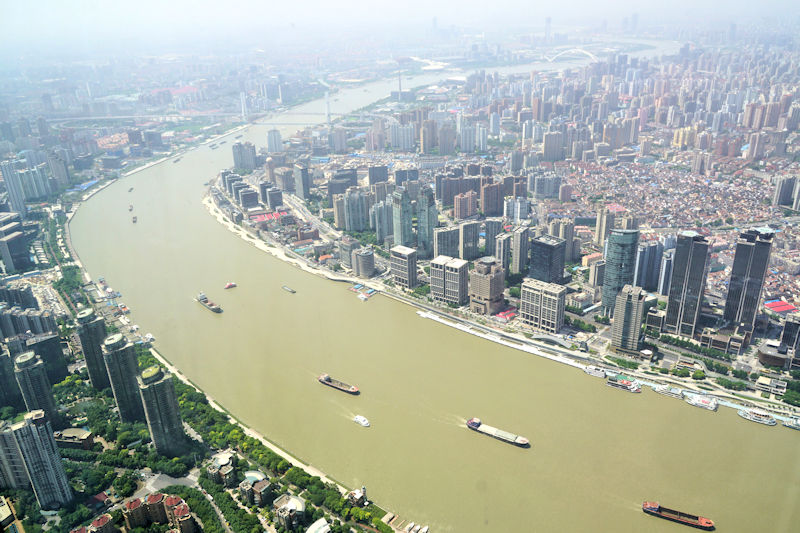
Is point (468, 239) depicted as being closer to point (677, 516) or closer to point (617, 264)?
point (617, 264)

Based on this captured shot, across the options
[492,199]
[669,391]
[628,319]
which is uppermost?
[628,319]

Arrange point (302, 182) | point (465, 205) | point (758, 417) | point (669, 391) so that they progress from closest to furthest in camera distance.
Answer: point (758, 417) → point (669, 391) → point (465, 205) → point (302, 182)

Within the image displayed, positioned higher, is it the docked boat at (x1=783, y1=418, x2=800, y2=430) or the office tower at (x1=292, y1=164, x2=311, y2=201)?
the office tower at (x1=292, y1=164, x2=311, y2=201)

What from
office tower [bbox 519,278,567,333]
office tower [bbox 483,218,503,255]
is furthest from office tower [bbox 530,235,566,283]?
office tower [bbox 483,218,503,255]

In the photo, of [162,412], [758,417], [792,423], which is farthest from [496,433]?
Answer: [162,412]

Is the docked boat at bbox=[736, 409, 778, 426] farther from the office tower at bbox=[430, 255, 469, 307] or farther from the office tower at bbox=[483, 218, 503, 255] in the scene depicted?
the office tower at bbox=[483, 218, 503, 255]

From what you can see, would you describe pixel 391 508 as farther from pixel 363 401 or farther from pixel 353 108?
pixel 353 108

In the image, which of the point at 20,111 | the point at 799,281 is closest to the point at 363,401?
the point at 799,281

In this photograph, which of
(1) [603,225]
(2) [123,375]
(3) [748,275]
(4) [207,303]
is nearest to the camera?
(2) [123,375]
